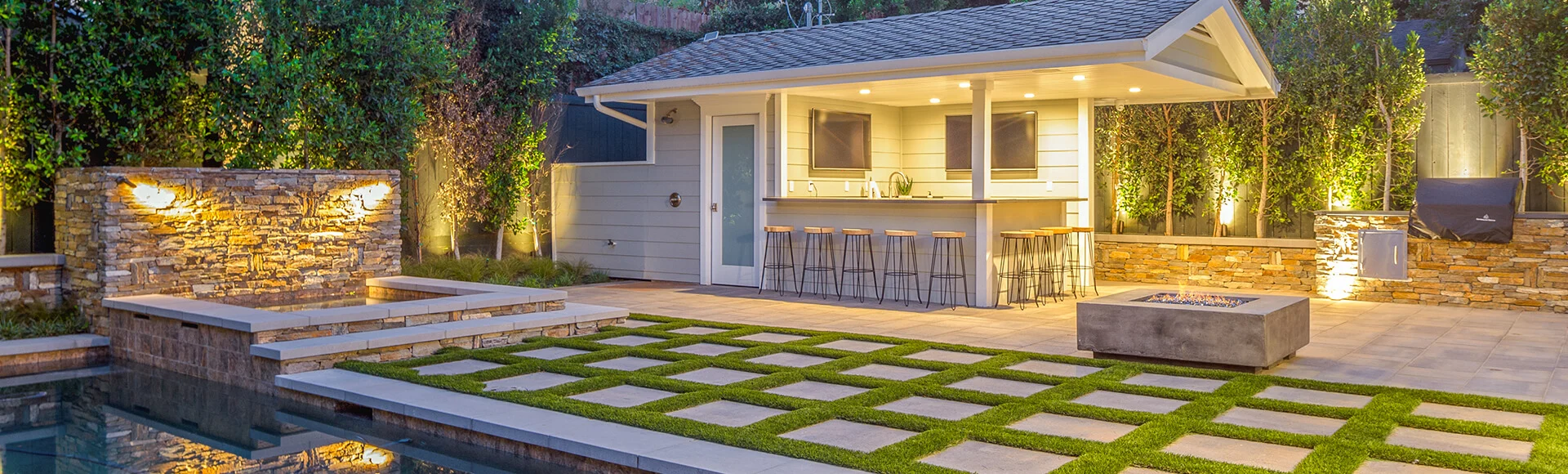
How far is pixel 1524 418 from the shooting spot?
16.2 ft

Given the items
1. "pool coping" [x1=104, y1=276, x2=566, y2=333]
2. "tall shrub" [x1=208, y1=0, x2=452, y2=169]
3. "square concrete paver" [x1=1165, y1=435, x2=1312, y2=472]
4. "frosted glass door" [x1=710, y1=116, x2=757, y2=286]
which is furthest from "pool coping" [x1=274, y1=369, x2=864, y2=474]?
"frosted glass door" [x1=710, y1=116, x2=757, y2=286]

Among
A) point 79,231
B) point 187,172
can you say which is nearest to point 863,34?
point 187,172

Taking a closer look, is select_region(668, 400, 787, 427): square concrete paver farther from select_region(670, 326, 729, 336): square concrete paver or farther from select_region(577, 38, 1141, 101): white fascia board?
select_region(577, 38, 1141, 101): white fascia board

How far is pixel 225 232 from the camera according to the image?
8391 millimetres

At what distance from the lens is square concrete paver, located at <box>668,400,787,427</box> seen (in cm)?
489

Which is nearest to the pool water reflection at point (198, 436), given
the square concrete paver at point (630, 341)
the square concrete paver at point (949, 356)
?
the square concrete paver at point (630, 341)

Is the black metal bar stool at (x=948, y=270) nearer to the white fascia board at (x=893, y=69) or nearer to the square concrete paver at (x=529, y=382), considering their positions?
the white fascia board at (x=893, y=69)

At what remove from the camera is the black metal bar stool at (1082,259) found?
35.3 feet

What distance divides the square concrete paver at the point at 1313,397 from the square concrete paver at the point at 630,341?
145 inches

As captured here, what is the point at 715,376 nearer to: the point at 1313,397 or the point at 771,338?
the point at 771,338

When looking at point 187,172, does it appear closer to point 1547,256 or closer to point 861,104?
point 861,104

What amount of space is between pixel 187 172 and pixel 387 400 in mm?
3869

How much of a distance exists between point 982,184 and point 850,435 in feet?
16.9

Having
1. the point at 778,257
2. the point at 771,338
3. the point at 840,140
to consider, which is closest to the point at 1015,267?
the point at 778,257
